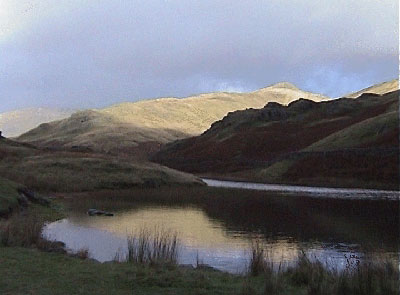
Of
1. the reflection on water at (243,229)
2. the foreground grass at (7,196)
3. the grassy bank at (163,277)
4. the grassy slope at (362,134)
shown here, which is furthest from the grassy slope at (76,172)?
the grassy bank at (163,277)

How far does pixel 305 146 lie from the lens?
137 meters

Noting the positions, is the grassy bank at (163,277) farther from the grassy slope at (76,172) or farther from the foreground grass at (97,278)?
the grassy slope at (76,172)

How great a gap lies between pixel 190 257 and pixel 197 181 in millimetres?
61235

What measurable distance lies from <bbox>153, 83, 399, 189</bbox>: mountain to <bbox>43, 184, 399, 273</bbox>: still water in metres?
38.7

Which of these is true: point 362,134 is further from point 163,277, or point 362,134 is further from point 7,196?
point 163,277

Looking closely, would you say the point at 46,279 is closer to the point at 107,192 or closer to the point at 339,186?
the point at 107,192

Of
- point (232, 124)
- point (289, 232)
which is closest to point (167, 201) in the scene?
point (289, 232)

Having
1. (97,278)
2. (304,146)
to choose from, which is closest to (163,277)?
(97,278)

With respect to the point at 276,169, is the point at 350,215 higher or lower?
lower

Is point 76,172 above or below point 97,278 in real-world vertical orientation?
above

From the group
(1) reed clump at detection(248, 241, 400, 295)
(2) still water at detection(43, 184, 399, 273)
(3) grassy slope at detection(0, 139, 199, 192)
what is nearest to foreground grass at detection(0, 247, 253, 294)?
(1) reed clump at detection(248, 241, 400, 295)

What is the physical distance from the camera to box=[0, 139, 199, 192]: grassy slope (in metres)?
69.2

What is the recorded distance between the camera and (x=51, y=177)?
7131 cm

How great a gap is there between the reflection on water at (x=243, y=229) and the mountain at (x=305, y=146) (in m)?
41.2
